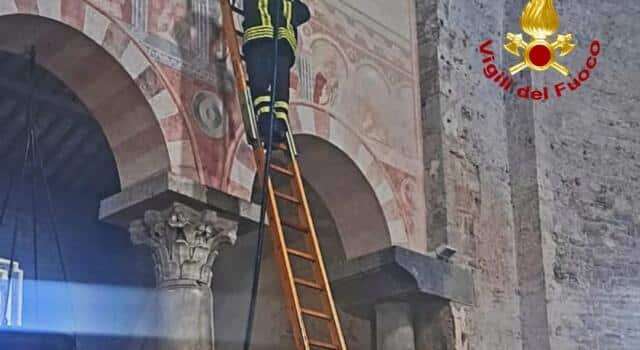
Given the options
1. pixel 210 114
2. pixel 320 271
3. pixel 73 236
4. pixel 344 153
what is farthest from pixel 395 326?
pixel 73 236

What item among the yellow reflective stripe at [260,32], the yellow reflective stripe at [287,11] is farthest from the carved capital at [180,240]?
the yellow reflective stripe at [287,11]

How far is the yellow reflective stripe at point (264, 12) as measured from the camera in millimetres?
6504

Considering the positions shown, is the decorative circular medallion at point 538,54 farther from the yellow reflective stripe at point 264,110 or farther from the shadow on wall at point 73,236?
the shadow on wall at point 73,236

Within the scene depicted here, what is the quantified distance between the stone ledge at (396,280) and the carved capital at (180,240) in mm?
1949

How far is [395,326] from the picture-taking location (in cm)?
812

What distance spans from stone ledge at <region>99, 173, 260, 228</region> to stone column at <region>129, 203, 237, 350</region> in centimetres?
5

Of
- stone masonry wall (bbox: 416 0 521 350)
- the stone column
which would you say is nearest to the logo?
stone masonry wall (bbox: 416 0 521 350)

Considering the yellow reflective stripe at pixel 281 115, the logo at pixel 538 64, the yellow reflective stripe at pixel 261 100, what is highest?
the logo at pixel 538 64

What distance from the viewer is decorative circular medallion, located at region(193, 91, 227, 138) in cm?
667

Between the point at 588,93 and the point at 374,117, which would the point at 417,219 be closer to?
the point at 374,117

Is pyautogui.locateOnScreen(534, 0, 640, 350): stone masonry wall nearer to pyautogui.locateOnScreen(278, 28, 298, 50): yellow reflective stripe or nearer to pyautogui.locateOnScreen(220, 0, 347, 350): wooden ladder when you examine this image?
pyautogui.locateOnScreen(220, 0, 347, 350): wooden ladder

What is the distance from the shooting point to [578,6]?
10.1 m

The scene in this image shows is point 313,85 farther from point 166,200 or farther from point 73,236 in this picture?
point 73,236

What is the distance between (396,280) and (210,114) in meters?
2.16
